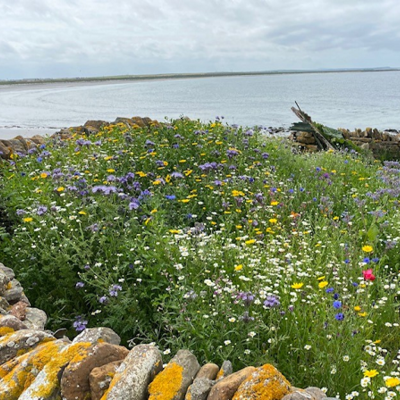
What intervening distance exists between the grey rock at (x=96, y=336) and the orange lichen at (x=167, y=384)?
473mm

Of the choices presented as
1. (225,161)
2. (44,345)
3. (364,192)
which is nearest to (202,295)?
(44,345)

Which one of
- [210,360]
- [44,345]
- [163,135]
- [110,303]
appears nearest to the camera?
[44,345]

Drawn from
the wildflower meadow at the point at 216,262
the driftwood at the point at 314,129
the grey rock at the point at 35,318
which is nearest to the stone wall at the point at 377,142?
the driftwood at the point at 314,129

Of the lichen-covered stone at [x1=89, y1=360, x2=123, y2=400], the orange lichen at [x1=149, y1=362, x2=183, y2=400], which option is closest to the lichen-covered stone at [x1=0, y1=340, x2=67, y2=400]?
the lichen-covered stone at [x1=89, y1=360, x2=123, y2=400]

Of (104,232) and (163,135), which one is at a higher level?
(163,135)

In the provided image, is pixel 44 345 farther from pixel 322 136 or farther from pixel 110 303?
pixel 322 136

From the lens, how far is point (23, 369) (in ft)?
7.34

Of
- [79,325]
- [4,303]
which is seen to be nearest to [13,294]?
[4,303]

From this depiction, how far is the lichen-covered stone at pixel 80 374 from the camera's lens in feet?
6.78

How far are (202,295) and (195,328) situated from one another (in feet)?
1.03

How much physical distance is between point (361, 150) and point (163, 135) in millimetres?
10683

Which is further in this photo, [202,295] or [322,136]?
[322,136]

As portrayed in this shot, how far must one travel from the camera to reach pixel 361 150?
1648 cm

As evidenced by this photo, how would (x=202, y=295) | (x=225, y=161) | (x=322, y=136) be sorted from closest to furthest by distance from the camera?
(x=202, y=295)
(x=225, y=161)
(x=322, y=136)
